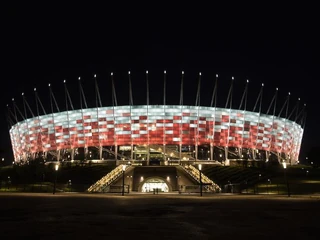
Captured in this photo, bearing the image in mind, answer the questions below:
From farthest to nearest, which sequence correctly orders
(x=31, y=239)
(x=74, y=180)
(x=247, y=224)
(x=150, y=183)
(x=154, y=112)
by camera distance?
(x=154, y=112)
(x=150, y=183)
(x=74, y=180)
(x=247, y=224)
(x=31, y=239)

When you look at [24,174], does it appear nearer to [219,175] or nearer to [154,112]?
[219,175]

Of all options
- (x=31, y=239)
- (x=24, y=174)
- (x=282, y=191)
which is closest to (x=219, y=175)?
(x=282, y=191)

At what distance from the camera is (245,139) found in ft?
361

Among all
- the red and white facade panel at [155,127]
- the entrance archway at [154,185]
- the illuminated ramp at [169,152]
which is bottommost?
the entrance archway at [154,185]

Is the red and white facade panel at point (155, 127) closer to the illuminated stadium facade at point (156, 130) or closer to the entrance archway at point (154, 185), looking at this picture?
the illuminated stadium facade at point (156, 130)

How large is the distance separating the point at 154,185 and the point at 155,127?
4142 cm

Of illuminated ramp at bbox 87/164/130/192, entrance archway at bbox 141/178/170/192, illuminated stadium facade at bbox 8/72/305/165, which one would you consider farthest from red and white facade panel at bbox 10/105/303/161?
illuminated ramp at bbox 87/164/130/192

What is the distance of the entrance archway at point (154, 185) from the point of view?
6366 centimetres

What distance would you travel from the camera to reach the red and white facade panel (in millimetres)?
104562

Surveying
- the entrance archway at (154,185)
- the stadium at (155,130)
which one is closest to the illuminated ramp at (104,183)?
the entrance archway at (154,185)

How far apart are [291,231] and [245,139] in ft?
325

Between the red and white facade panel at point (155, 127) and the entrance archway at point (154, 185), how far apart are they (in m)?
40.0

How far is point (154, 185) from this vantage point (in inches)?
2534

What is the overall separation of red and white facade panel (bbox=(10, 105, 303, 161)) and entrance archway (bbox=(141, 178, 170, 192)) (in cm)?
4004
